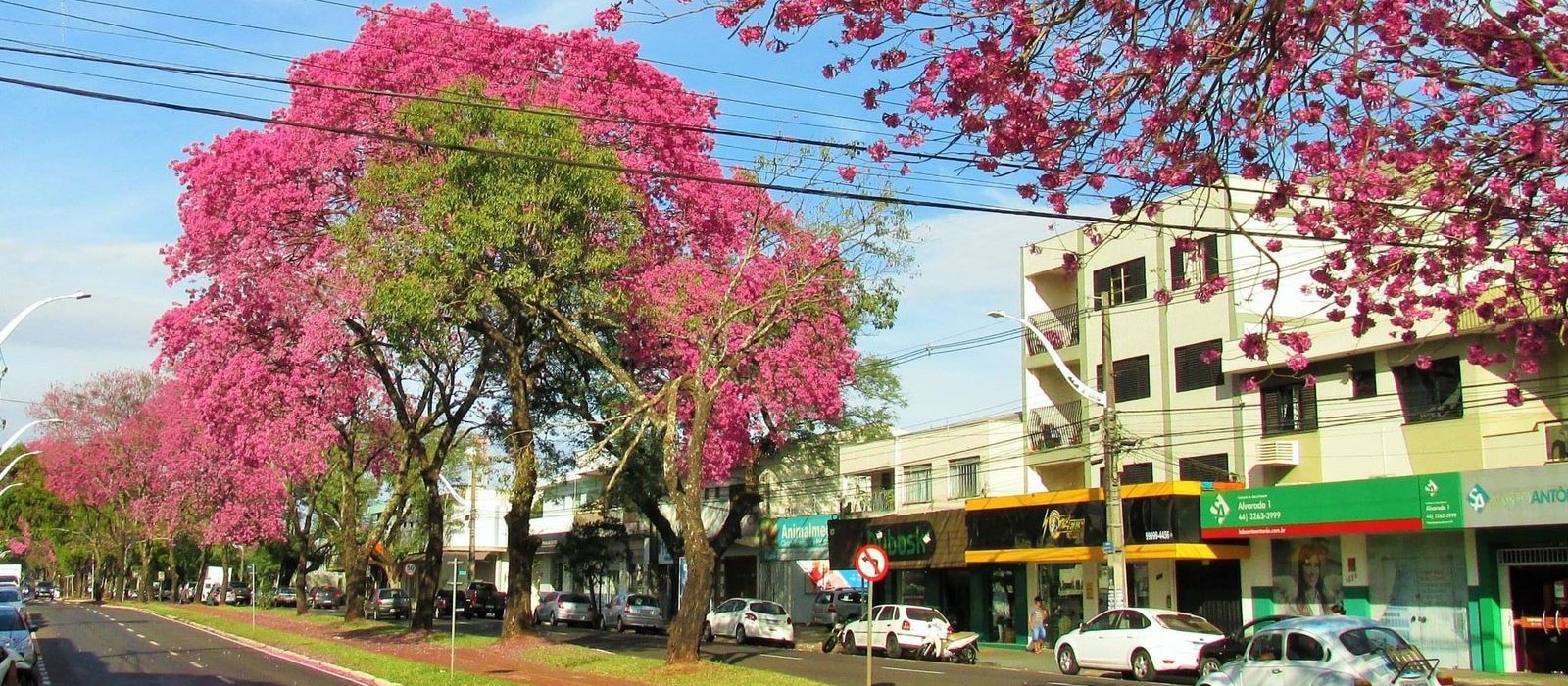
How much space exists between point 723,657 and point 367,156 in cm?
1268

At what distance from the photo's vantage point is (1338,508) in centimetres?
2912

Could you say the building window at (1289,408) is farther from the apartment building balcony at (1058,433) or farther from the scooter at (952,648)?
the scooter at (952,648)

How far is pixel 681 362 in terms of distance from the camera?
29344mm

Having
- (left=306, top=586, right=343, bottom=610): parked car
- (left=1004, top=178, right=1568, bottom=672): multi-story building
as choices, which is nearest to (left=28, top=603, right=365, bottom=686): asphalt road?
(left=1004, top=178, right=1568, bottom=672): multi-story building

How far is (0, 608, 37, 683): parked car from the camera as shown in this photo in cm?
2087

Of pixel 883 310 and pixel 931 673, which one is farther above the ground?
pixel 883 310

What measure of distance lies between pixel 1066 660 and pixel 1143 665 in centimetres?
253

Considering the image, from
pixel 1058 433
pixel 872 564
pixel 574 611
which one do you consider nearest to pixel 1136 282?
pixel 1058 433

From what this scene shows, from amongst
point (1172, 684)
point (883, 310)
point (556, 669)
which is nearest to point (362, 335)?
point (556, 669)

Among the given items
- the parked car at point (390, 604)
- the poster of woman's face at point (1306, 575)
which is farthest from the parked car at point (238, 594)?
the poster of woman's face at point (1306, 575)

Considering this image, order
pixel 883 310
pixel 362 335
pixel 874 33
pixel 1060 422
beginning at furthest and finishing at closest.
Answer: pixel 1060 422 < pixel 362 335 < pixel 883 310 < pixel 874 33

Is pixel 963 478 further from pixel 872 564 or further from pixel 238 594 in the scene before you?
pixel 238 594

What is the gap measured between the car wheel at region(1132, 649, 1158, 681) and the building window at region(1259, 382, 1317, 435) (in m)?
9.20

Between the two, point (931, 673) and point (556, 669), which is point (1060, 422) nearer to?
point (931, 673)
